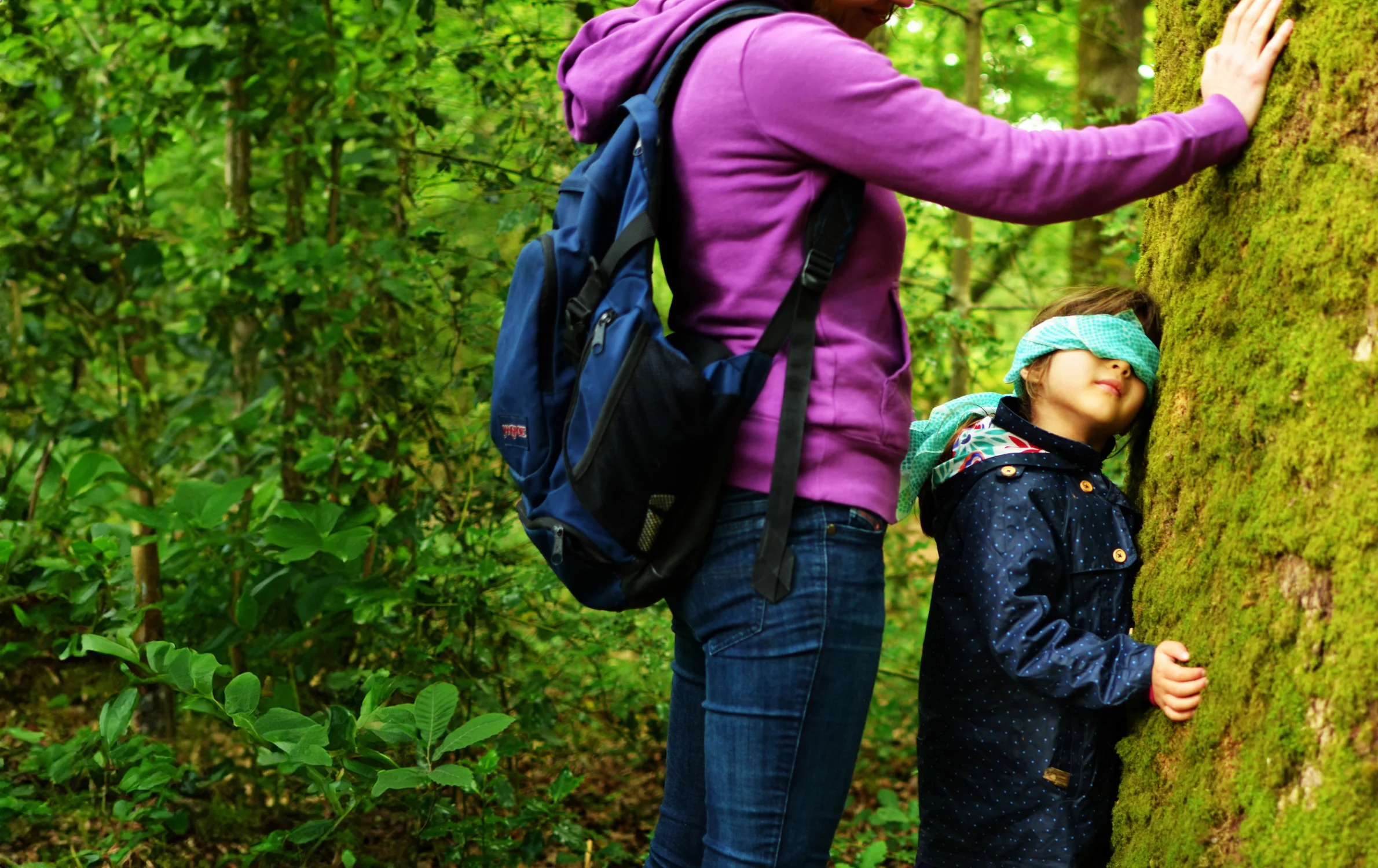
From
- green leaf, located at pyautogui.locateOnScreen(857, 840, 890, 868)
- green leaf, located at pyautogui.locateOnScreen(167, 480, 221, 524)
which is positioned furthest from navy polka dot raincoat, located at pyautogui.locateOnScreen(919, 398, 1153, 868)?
green leaf, located at pyautogui.locateOnScreen(167, 480, 221, 524)

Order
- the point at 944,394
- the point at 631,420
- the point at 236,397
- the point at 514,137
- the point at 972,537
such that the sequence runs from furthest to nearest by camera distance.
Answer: the point at 944,394 < the point at 236,397 < the point at 514,137 < the point at 972,537 < the point at 631,420

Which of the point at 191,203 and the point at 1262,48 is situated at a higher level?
the point at 1262,48

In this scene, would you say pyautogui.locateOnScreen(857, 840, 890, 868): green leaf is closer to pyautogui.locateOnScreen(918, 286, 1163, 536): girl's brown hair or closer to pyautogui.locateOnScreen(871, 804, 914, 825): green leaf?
pyautogui.locateOnScreen(871, 804, 914, 825): green leaf

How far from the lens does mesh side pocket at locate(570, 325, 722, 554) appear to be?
1615mm

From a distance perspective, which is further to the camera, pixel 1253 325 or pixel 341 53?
pixel 341 53

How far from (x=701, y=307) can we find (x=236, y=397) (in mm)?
3776

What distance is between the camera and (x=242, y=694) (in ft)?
7.70

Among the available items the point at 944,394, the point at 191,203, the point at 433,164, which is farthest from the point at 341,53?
the point at 944,394

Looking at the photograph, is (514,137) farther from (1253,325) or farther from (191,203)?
(1253,325)

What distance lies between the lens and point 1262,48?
1685mm

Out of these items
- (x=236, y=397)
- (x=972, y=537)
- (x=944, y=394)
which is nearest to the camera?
(x=972, y=537)

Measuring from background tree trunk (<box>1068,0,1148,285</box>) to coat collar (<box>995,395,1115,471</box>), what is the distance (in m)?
3.89

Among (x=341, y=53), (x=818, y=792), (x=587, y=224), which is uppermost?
(x=341, y=53)

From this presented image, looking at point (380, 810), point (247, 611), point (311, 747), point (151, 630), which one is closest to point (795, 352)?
point (311, 747)
